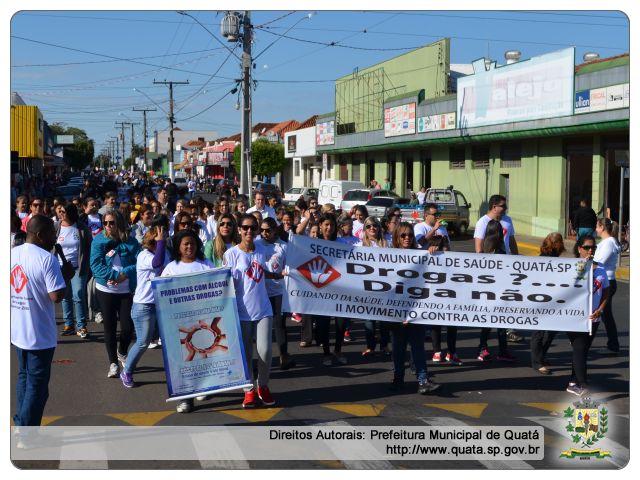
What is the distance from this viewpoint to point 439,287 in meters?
8.70

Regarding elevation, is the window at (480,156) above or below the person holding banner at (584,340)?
above

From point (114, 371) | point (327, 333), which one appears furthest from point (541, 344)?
point (114, 371)

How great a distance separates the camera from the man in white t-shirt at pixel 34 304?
630 centimetres

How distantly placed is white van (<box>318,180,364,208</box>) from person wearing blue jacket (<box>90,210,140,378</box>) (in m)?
28.6

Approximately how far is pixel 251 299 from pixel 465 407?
2.31 metres

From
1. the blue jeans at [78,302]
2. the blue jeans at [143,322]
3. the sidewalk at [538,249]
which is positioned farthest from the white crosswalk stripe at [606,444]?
the sidewalk at [538,249]

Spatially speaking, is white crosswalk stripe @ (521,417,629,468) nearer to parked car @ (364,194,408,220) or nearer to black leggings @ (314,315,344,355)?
black leggings @ (314,315,344,355)

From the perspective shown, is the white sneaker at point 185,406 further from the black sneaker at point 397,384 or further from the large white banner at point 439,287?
the black sneaker at point 397,384

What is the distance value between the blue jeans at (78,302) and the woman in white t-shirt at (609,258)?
6.76m

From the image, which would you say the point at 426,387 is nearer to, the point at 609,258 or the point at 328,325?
the point at 328,325

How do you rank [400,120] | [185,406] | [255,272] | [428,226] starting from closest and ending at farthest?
[185,406]
[255,272]
[428,226]
[400,120]

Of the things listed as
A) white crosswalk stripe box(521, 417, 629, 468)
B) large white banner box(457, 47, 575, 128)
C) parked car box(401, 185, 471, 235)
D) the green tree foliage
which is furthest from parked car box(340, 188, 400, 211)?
the green tree foliage

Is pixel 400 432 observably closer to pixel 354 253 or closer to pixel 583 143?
pixel 354 253

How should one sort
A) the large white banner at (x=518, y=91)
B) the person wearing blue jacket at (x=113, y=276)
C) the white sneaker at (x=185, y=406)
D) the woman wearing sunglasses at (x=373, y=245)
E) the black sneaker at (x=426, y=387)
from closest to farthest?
the white sneaker at (x=185, y=406)
the black sneaker at (x=426, y=387)
the person wearing blue jacket at (x=113, y=276)
the woman wearing sunglasses at (x=373, y=245)
the large white banner at (x=518, y=91)
